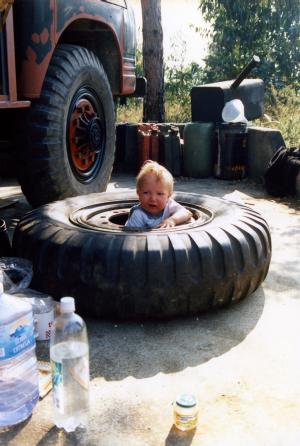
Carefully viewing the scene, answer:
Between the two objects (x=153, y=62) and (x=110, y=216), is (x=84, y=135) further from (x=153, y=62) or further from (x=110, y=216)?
(x=153, y=62)

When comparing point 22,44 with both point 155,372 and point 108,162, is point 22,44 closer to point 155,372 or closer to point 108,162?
point 108,162

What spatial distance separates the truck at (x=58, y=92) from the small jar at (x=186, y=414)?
2186 mm

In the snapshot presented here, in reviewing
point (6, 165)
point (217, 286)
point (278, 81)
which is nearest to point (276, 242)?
point (217, 286)

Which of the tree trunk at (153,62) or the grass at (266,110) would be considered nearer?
the tree trunk at (153,62)

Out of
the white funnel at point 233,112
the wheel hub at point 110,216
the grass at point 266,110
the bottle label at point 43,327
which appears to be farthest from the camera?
the grass at point 266,110

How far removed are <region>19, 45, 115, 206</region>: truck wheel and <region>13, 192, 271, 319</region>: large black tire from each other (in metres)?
1.23

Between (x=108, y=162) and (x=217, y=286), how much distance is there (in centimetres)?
268

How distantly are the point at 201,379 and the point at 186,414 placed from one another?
0.36 m

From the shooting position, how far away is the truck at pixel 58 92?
368 cm

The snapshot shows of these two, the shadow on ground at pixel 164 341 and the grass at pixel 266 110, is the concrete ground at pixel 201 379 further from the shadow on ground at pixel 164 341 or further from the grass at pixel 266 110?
the grass at pixel 266 110

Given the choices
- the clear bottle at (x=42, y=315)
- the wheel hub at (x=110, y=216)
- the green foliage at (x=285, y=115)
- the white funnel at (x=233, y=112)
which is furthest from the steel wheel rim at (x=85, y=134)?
the green foliage at (x=285, y=115)

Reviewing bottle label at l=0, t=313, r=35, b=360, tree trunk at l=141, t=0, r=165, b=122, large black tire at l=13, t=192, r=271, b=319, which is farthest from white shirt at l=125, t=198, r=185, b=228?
tree trunk at l=141, t=0, r=165, b=122

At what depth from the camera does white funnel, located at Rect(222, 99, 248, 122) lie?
7543mm

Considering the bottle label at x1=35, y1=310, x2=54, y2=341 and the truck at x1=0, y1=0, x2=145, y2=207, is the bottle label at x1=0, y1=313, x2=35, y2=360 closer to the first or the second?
the bottle label at x1=35, y1=310, x2=54, y2=341
